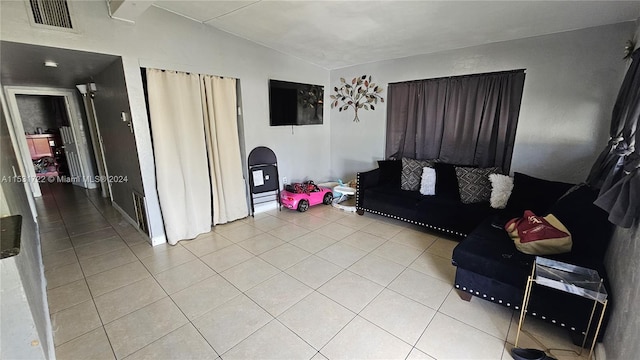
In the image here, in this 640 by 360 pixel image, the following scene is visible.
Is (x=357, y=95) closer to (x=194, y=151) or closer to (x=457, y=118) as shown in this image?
(x=457, y=118)

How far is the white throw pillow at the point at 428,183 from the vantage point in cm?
349

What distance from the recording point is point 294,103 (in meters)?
4.28

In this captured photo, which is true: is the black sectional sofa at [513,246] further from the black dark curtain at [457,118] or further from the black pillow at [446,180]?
the black dark curtain at [457,118]

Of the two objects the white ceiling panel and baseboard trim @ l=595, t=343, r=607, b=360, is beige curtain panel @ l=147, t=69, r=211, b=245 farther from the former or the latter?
baseboard trim @ l=595, t=343, r=607, b=360

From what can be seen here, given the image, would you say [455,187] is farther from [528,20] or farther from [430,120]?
[528,20]

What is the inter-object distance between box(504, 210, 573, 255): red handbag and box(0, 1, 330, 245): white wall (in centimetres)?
330

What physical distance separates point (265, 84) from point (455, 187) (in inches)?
122

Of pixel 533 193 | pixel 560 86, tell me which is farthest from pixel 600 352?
pixel 560 86

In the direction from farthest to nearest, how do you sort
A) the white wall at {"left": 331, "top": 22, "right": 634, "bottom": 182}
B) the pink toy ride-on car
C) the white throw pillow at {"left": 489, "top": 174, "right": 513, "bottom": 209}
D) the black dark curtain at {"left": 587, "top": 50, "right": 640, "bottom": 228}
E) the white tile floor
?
1. the pink toy ride-on car
2. the white throw pillow at {"left": 489, "top": 174, "right": 513, "bottom": 209}
3. the white wall at {"left": 331, "top": 22, "right": 634, "bottom": 182}
4. the white tile floor
5. the black dark curtain at {"left": 587, "top": 50, "right": 640, "bottom": 228}

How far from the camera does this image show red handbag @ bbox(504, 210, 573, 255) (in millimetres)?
1923

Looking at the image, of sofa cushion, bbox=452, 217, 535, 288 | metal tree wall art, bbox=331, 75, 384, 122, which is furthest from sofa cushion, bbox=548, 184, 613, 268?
metal tree wall art, bbox=331, 75, 384, 122

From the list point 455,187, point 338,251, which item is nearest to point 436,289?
point 338,251

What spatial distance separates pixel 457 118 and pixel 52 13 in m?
4.44

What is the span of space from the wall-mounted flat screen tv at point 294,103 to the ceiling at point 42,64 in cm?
195
